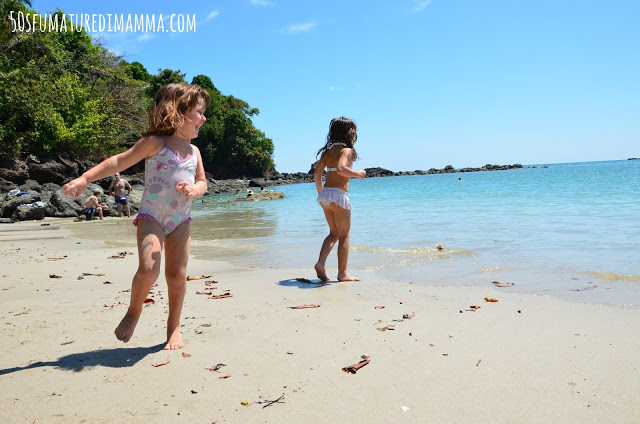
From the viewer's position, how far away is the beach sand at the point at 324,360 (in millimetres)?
2188

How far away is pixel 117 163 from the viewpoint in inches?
114

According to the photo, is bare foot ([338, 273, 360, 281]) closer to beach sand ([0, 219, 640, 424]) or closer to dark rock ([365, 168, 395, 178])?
beach sand ([0, 219, 640, 424])

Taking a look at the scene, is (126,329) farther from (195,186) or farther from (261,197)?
(261,197)

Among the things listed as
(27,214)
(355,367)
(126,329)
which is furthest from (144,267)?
(27,214)

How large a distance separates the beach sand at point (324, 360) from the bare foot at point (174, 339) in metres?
0.06

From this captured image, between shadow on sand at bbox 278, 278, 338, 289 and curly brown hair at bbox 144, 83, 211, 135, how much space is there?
7.76ft

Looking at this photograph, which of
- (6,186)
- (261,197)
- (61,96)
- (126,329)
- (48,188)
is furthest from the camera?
(261,197)

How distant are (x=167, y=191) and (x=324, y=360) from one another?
1370 mm

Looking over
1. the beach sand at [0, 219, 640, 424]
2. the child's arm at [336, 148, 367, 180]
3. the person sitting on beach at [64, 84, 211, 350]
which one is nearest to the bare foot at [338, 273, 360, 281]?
the beach sand at [0, 219, 640, 424]

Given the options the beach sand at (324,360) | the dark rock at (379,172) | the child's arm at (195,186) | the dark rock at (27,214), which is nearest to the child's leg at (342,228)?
the beach sand at (324,360)

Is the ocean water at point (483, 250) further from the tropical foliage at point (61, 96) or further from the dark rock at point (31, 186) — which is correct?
the tropical foliage at point (61, 96)

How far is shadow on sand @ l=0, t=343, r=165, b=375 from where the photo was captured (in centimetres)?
271

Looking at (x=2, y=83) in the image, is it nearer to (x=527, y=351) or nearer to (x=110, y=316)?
(x=110, y=316)

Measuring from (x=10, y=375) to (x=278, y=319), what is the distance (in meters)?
1.70
